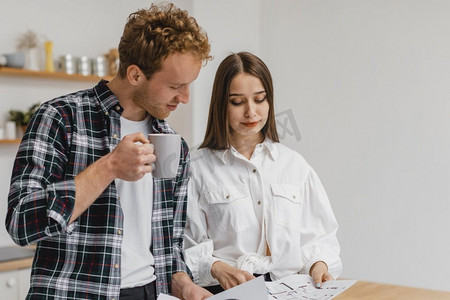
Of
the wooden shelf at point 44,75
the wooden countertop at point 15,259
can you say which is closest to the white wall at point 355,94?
the wooden shelf at point 44,75

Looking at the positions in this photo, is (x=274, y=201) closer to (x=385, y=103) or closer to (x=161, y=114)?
(x=161, y=114)

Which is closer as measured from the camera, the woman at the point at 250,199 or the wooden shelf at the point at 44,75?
the woman at the point at 250,199

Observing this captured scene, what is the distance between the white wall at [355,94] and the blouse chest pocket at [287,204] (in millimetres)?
1993

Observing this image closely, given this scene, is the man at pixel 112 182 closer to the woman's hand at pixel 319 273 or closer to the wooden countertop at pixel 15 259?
the woman's hand at pixel 319 273

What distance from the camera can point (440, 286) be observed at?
3625 millimetres

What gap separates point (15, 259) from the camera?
3.40 metres

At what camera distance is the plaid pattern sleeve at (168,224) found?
4.91ft

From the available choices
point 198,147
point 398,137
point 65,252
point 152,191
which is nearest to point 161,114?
point 152,191

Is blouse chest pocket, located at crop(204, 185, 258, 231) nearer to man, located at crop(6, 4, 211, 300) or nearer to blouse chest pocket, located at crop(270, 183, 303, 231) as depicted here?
blouse chest pocket, located at crop(270, 183, 303, 231)

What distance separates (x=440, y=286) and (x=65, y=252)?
292 cm

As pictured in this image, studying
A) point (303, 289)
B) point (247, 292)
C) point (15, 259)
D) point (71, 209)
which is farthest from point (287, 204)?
point (15, 259)

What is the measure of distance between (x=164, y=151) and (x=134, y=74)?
26cm

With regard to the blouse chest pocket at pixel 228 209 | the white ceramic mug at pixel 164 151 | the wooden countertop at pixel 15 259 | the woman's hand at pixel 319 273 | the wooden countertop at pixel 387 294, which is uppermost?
the white ceramic mug at pixel 164 151

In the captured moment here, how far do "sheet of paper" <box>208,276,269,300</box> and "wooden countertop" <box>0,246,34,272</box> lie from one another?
2441 millimetres
